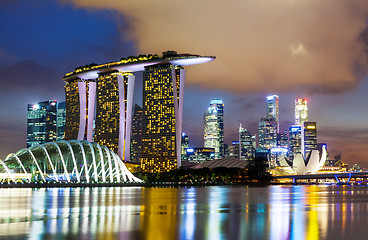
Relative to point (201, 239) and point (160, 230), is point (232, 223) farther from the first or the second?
point (201, 239)

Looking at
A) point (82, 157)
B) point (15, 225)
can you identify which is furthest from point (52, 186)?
point (15, 225)

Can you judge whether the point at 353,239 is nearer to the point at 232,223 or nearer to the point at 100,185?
the point at 232,223

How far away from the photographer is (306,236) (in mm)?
26938

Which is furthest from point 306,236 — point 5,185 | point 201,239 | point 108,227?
point 5,185

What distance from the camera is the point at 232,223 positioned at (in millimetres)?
33906

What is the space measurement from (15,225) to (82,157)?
135m

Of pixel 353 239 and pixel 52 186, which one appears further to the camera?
pixel 52 186

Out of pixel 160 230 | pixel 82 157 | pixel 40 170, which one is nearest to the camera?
pixel 160 230

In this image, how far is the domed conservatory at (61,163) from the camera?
508 ft

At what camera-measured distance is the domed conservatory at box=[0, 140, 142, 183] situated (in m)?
155

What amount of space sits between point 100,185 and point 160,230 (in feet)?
430

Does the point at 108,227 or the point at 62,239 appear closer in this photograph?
the point at 62,239

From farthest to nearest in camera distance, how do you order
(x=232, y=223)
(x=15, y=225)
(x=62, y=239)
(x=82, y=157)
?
(x=82, y=157)
(x=232, y=223)
(x=15, y=225)
(x=62, y=239)

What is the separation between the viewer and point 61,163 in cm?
16338
